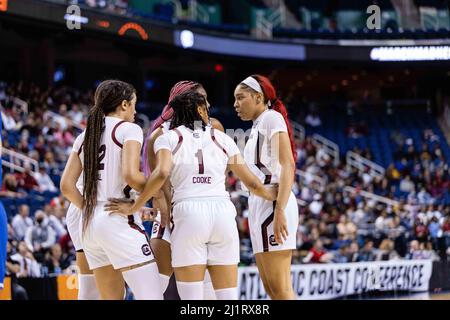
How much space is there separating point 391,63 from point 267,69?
4.29 meters

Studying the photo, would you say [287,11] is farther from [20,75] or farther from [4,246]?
[4,246]

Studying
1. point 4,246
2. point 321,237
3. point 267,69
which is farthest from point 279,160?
point 267,69

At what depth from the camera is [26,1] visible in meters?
17.6

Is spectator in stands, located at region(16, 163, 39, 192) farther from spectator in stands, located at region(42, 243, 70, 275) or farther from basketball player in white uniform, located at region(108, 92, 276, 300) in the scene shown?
basketball player in white uniform, located at region(108, 92, 276, 300)

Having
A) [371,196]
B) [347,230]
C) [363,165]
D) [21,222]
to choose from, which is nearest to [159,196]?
[21,222]

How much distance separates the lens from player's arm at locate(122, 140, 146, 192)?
5219 millimetres

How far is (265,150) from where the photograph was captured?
5938 mm

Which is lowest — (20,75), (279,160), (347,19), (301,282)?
(301,282)

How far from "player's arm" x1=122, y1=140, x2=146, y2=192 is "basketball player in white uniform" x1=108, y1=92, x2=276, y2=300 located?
61 millimetres

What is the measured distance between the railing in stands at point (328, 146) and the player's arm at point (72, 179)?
57.2 feet

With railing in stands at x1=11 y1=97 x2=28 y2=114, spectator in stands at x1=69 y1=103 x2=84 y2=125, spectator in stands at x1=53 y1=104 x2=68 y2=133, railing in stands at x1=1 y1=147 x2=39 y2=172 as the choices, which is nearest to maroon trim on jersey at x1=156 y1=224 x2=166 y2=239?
railing in stands at x1=1 y1=147 x2=39 y2=172

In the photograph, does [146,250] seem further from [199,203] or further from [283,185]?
[283,185]

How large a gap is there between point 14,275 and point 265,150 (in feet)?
19.3

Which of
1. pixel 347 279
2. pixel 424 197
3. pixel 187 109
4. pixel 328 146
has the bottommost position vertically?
pixel 347 279
